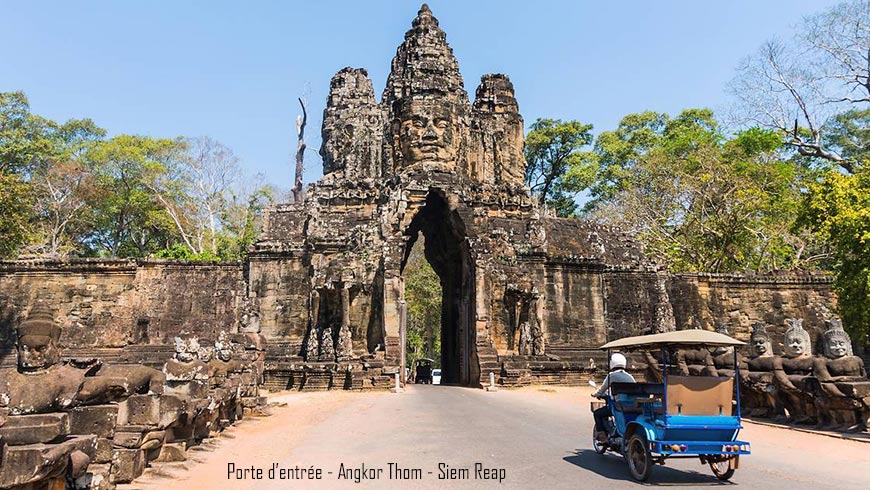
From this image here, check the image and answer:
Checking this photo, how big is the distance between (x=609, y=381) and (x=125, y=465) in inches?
212

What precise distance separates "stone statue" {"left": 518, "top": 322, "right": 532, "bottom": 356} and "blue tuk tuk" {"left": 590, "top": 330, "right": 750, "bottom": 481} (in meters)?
15.3

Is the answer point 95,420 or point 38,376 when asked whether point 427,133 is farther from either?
point 38,376

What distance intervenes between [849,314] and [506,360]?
10.00m

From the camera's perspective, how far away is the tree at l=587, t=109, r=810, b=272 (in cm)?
2895

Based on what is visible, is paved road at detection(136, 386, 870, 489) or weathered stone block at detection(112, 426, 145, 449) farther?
paved road at detection(136, 386, 870, 489)

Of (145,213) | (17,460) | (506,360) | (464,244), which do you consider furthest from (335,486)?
(145,213)

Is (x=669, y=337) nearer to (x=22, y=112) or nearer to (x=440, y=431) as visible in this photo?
(x=440, y=431)

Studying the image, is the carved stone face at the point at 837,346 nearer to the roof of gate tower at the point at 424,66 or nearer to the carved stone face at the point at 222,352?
the carved stone face at the point at 222,352

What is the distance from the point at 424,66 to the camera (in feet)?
86.2

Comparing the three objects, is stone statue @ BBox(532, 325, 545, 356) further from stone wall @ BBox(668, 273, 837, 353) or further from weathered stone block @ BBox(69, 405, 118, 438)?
weathered stone block @ BBox(69, 405, 118, 438)

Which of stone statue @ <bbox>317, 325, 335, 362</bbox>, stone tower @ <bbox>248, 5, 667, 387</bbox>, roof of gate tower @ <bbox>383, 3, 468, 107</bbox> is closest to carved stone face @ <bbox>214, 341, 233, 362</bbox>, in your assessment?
stone tower @ <bbox>248, 5, 667, 387</bbox>

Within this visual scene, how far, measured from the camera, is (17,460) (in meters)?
4.20

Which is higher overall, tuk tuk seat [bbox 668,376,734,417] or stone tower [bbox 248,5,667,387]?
stone tower [bbox 248,5,667,387]

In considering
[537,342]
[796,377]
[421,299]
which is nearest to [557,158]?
[421,299]
